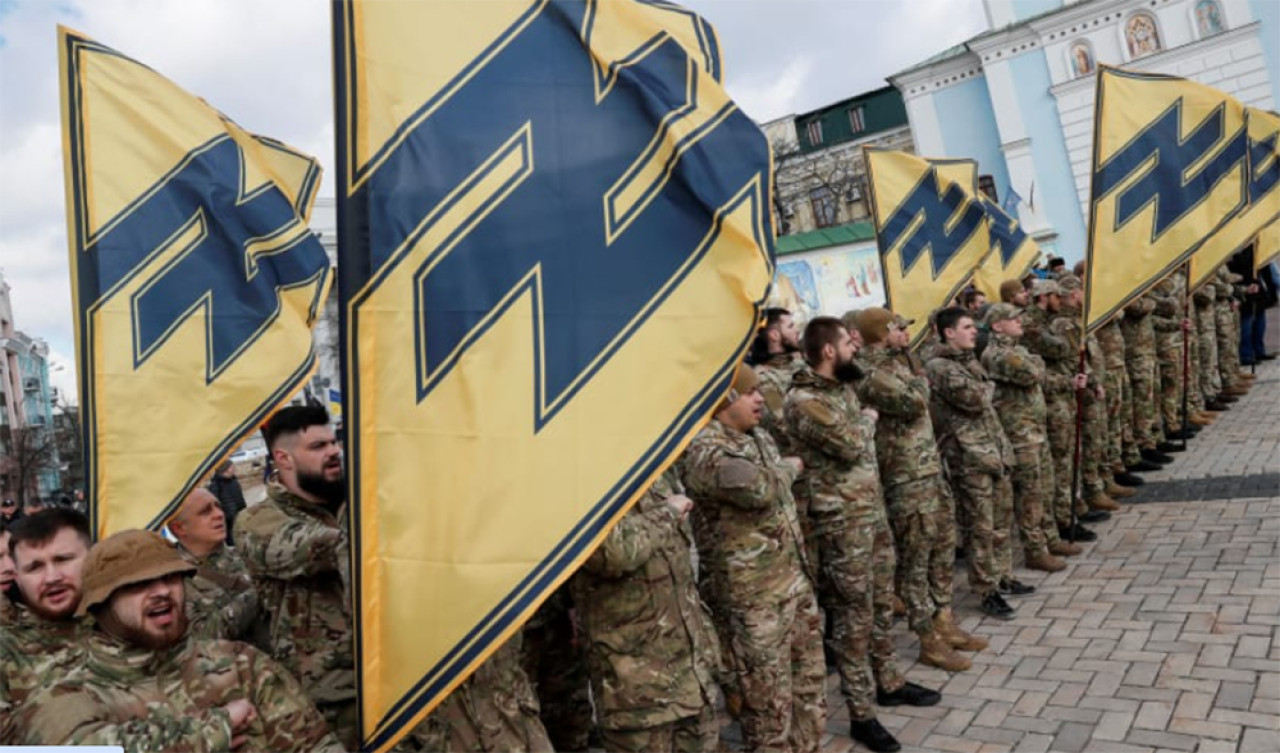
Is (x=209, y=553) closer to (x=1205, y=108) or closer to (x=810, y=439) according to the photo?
(x=810, y=439)

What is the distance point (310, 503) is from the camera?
9.46 feet

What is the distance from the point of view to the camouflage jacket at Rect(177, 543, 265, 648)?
271 cm

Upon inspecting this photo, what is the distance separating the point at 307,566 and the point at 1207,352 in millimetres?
10564

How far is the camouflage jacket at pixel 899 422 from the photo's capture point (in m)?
4.78

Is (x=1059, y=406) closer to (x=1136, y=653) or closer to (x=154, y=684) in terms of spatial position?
(x=1136, y=653)

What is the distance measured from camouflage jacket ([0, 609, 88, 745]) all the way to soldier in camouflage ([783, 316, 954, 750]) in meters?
3.13

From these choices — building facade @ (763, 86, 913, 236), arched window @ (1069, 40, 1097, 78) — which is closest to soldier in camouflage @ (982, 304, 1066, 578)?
arched window @ (1069, 40, 1097, 78)

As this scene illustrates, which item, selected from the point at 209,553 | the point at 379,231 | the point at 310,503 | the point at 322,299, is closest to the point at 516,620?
the point at 379,231

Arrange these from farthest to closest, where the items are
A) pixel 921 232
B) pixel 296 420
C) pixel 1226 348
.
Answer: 1. pixel 1226 348
2. pixel 921 232
3. pixel 296 420

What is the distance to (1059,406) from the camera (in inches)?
264

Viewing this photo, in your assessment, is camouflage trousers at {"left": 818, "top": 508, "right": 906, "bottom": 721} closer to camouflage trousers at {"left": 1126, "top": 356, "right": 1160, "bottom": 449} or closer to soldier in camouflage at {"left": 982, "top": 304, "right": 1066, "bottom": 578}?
soldier in camouflage at {"left": 982, "top": 304, "right": 1066, "bottom": 578}

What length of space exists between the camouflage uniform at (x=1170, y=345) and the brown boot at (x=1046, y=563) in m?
3.51

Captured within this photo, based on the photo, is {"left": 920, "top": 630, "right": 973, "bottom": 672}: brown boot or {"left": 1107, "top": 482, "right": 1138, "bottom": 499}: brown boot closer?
{"left": 920, "top": 630, "right": 973, "bottom": 672}: brown boot

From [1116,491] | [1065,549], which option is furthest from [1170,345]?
[1065,549]
